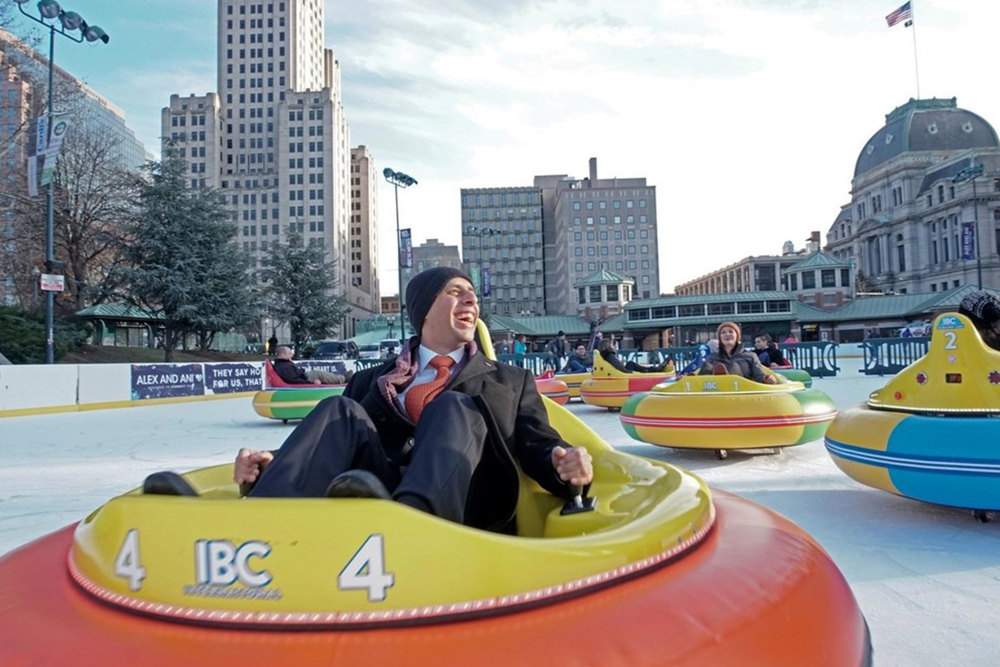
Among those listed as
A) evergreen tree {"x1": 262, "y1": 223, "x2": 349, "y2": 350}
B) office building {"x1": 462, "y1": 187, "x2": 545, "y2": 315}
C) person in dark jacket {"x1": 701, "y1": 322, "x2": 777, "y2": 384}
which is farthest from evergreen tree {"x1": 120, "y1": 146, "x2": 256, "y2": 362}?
office building {"x1": 462, "y1": 187, "x2": 545, "y2": 315}

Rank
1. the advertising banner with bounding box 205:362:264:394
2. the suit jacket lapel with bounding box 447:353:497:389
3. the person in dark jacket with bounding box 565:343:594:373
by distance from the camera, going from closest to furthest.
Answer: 1. the suit jacket lapel with bounding box 447:353:497:389
2. the person in dark jacket with bounding box 565:343:594:373
3. the advertising banner with bounding box 205:362:264:394

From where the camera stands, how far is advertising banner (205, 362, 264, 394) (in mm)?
18328

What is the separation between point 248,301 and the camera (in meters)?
30.1

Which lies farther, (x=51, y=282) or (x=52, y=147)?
(x=51, y=282)

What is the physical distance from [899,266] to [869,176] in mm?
12440

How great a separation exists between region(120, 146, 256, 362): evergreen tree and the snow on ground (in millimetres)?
18959

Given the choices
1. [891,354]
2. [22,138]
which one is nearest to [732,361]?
[891,354]

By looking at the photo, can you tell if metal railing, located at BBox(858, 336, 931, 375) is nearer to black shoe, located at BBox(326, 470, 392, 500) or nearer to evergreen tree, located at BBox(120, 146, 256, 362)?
black shoe, located at BBox(326, 470, 392, 500)

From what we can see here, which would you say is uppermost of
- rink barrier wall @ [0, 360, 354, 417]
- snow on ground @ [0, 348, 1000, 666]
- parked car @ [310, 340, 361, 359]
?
parked car @ [310, 340, 361, 359]

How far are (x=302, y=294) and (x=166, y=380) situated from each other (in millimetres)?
24590

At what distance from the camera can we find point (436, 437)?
1.87 meters

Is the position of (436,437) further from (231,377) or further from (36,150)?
(231,377)

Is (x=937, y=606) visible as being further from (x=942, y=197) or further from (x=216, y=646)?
(x=942, y=197)

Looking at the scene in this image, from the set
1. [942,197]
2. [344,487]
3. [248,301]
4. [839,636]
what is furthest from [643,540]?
[942,197]
